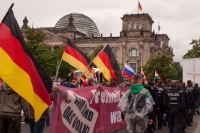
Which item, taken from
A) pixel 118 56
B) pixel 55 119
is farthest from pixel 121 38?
pixel 55 119

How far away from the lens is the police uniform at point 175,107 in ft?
37.9

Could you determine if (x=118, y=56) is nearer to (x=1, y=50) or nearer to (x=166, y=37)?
(x=166, y=37)

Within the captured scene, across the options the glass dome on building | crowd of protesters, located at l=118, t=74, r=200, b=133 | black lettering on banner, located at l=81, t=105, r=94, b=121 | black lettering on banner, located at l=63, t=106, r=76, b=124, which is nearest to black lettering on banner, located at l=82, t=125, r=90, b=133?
black lettering on banner, located at l=81, t=105, r=94, b=121

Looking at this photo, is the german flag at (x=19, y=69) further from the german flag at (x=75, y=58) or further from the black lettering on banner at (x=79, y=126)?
the german flag at (x=75, y=58)

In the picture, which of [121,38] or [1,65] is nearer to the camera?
[1,65]

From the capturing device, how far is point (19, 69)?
255 inches

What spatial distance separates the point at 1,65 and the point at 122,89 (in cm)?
780

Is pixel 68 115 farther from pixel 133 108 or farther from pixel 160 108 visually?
pixel 160 108

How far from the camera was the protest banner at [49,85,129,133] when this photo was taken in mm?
8250

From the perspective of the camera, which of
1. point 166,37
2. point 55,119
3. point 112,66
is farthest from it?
point 166,37

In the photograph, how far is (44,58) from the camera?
1847 inches

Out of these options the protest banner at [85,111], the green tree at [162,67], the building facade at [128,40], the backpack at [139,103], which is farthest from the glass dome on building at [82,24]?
the backpack at [139,103]

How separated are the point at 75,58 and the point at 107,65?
1.54 meters

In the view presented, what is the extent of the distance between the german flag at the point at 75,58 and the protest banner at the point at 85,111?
0.91 m
